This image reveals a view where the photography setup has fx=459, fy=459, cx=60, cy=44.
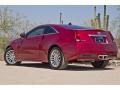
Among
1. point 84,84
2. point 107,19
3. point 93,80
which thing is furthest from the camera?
point 107,19

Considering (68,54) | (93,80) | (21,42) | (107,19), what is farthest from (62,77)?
(107,19)

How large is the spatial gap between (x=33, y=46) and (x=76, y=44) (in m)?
2.18

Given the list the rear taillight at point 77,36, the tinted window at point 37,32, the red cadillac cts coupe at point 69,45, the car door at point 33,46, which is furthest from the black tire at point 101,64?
the tinted window at point 37,32

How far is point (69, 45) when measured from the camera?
1384 centimetres

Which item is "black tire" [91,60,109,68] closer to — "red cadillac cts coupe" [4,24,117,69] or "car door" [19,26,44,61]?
"red cadillac cts coupe" [4,24,117,69]

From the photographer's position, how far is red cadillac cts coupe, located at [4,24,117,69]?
13.8 meters

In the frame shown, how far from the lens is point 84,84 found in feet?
34.4

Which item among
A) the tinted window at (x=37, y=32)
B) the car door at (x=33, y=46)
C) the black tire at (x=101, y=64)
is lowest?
the black tire at (x=101, y=64)

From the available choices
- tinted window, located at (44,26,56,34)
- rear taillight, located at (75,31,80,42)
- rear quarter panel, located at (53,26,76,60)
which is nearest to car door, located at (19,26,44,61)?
tinted window, located at (44,26,56,34)

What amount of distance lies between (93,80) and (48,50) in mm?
3631

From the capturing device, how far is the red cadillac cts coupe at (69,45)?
13.8 metres

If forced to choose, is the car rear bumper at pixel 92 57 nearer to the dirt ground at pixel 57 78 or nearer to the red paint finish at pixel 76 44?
the red paint finish at pixel 76 44

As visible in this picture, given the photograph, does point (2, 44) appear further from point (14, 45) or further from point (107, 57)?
point (107, 57)

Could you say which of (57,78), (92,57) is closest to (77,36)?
(92,57)
